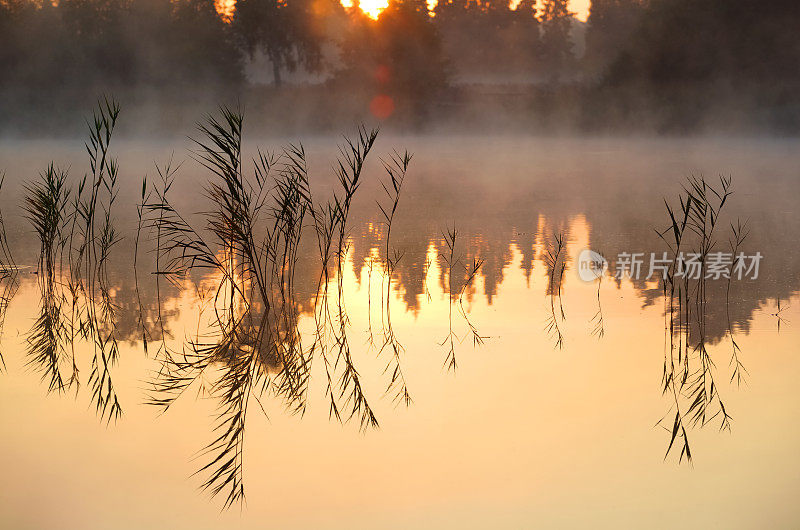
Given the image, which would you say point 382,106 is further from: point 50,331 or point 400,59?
point 50,331

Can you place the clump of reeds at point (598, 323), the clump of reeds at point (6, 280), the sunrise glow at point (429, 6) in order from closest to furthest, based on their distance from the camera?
the clump of reeds at point (598, 323) < the clump of reeds at point (6, 280) < the sunrise glow at point (429, 6)

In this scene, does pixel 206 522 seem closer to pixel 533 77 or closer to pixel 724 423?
pixel 724 423

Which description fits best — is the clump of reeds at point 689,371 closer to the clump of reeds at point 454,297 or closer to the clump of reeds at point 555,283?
the clump of reeds at point 555,283

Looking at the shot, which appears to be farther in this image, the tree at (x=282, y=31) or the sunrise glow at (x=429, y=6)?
the tree at (x=282, y=31)

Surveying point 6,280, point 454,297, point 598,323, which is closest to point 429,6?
point 6,280

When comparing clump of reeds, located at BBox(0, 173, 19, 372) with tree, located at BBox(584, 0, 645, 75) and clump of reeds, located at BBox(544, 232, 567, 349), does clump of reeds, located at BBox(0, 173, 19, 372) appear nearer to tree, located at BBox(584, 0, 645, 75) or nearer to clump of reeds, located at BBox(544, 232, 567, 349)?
clump of reeds, located at BBox(544, 232, 567, 349)

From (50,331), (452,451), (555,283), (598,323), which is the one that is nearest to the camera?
(452,451)

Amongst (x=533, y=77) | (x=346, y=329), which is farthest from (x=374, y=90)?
(x=346, y=329)

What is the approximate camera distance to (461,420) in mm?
2748

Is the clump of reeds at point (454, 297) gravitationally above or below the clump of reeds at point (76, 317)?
above

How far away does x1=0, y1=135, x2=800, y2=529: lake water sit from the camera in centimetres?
221

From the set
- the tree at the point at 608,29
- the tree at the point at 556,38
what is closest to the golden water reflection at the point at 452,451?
the tree at the point at 608,29

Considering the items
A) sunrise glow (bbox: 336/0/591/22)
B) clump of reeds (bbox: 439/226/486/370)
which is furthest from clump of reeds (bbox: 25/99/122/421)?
sunrise glow (bbox: 336/0/591/22)

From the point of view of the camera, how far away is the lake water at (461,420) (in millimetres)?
2211
